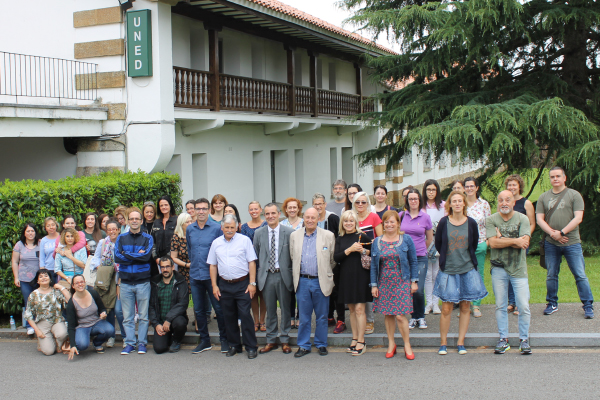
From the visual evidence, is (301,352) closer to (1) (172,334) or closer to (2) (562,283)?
(1) (172,334)

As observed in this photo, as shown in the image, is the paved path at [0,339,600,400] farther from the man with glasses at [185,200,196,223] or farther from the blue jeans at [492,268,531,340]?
the man with glasses at [185,200,196,223]

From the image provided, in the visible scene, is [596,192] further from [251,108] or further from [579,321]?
[251,108]

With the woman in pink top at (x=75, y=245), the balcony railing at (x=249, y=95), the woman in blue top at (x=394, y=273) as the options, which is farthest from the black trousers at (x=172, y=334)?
the balcony railing at (x=249, y=95)

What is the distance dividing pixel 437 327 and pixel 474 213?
62.1 inches

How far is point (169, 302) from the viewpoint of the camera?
7.58 m

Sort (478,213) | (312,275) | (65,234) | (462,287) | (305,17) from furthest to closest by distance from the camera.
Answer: (305,17), (65,234), (478,213), (312,275), (462,287)

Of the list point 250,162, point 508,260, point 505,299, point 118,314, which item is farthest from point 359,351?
point 250,162

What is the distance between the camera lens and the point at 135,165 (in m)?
13.0

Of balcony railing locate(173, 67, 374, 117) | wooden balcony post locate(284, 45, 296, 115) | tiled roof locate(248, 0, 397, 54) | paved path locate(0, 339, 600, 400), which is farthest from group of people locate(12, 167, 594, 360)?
wooden balcony post locate(284, 45, 296, 115)

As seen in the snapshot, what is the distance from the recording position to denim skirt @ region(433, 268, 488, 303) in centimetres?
656

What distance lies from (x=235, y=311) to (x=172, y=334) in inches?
38.4

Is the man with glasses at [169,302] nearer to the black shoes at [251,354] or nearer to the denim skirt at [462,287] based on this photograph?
the black shoes at [251,354]

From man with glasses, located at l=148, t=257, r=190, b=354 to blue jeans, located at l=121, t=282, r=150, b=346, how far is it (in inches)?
4.2

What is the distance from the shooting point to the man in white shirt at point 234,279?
Result: 23.3 ft
